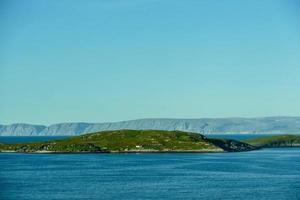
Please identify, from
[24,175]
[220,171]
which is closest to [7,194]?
[24,175]

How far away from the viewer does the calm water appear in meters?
109

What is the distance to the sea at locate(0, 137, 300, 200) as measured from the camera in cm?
10856

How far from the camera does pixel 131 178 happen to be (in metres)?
140

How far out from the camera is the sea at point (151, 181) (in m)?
109

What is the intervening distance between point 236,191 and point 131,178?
109 ft

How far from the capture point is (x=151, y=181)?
13188 centimetres

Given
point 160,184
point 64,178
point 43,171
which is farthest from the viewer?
point 43,171

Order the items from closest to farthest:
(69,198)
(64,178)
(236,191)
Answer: (69,198) < (236,191) < (64,178)

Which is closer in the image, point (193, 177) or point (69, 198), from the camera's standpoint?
point (69, 198)

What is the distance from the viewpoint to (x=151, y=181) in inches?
5192

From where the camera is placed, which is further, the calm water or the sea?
the calm water

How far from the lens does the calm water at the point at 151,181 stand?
4304 inches

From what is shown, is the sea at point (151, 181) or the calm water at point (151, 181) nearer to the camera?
the sea at point (151, 181)

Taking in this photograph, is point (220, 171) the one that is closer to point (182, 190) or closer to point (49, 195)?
point (182, 190)
